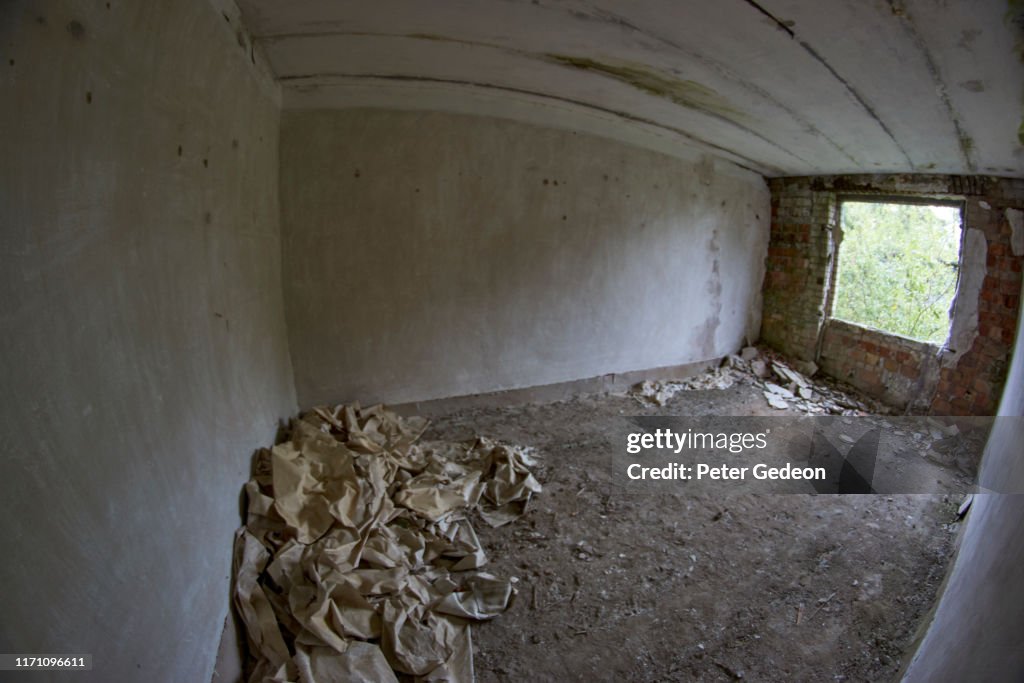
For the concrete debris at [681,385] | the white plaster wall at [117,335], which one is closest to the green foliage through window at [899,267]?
the concrete debris at [681,385]

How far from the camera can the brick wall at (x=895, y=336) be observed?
12.4 ft

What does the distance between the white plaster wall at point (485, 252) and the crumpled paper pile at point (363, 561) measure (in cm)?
93

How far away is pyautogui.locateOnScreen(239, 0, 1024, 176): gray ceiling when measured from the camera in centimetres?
197

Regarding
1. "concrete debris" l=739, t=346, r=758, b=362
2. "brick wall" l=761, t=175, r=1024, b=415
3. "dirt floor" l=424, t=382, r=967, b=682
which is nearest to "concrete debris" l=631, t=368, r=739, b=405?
"concrete debris" l=739, t=346, r=758, b=362

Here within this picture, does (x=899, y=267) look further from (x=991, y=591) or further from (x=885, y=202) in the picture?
(x=991, y=591)

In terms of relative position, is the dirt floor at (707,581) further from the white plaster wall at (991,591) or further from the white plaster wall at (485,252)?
the white plaster wall at (485,252)

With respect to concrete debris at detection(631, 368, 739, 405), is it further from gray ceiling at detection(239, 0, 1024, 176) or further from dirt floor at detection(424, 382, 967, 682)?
gray ceiling at detection(239, 0, 1024, 176)

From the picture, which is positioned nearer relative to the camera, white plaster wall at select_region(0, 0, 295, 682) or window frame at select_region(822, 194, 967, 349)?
white plaster wall at select_region(0, 0, 295, 682)

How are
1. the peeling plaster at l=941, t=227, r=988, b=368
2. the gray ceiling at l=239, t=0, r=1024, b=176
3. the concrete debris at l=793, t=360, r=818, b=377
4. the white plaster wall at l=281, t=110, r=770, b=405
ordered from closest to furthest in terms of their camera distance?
the gray ceiling at l=239, t=0, r=1024, b=176 → the white plaster wall at l=281, t=110, r=770, b=405 → the peeling plaster at l=941, t=227, r=988, b=368 → the concrete debris at l=793, t=360, r=818, b=377

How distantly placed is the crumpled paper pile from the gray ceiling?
2.12 metres

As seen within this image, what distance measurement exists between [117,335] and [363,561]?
1468 mm

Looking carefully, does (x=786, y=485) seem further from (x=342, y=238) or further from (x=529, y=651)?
(x=342, y=238)

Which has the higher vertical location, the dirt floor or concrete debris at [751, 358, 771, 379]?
concrete debris at [751, 358, 771, 379]

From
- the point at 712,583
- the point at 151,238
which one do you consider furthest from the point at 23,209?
the point at 712,583
